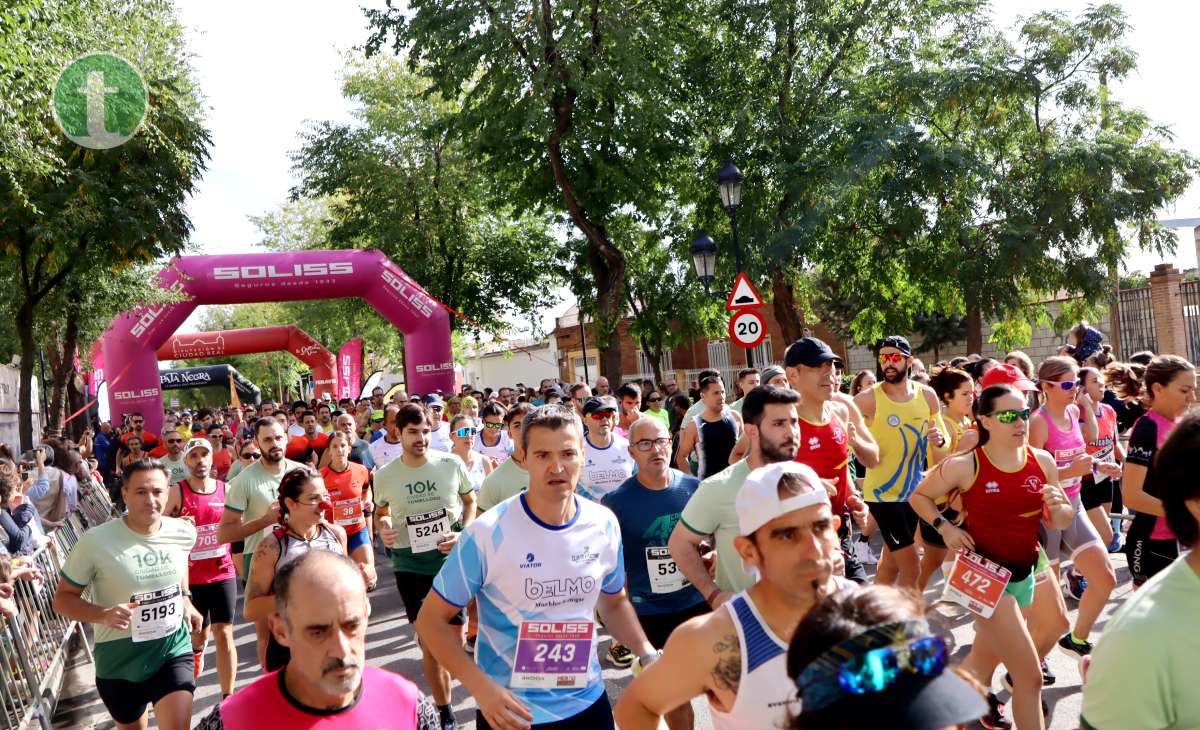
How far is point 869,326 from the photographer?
930 inches

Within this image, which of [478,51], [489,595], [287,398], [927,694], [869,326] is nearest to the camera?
[927,694]

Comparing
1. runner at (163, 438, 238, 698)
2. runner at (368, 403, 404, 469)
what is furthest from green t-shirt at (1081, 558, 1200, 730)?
runner at (368, 403, 404, 469)

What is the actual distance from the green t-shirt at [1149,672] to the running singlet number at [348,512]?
6.12m

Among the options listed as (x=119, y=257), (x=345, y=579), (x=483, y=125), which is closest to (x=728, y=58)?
(x=483, y=125)

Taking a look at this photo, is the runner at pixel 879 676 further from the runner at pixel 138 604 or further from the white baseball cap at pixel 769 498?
the runner at pixel 138 604

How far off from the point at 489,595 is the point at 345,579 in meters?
1.00

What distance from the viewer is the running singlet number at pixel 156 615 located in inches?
201

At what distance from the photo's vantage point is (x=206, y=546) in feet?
22.8

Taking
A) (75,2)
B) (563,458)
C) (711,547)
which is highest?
(75,2)

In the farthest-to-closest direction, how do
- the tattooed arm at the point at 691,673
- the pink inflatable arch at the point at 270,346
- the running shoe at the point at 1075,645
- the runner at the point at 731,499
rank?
the pink inflatable arch at the point at 270,346 < the running shoe at the point at 1075,645 < the runner at the point at 731,499 < the tattooed arm at the point at 691,673

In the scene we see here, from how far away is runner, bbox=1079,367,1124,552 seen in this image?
26.5 feet

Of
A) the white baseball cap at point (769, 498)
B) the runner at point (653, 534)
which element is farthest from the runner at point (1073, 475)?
the white baseball cap at point (769, 498)

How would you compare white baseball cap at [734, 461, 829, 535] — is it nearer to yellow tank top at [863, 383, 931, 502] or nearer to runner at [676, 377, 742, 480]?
yellow tank top at [863, 383, 931, 502]

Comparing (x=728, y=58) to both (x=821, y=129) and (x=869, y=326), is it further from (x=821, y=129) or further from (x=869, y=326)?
(x=869, y=326)
